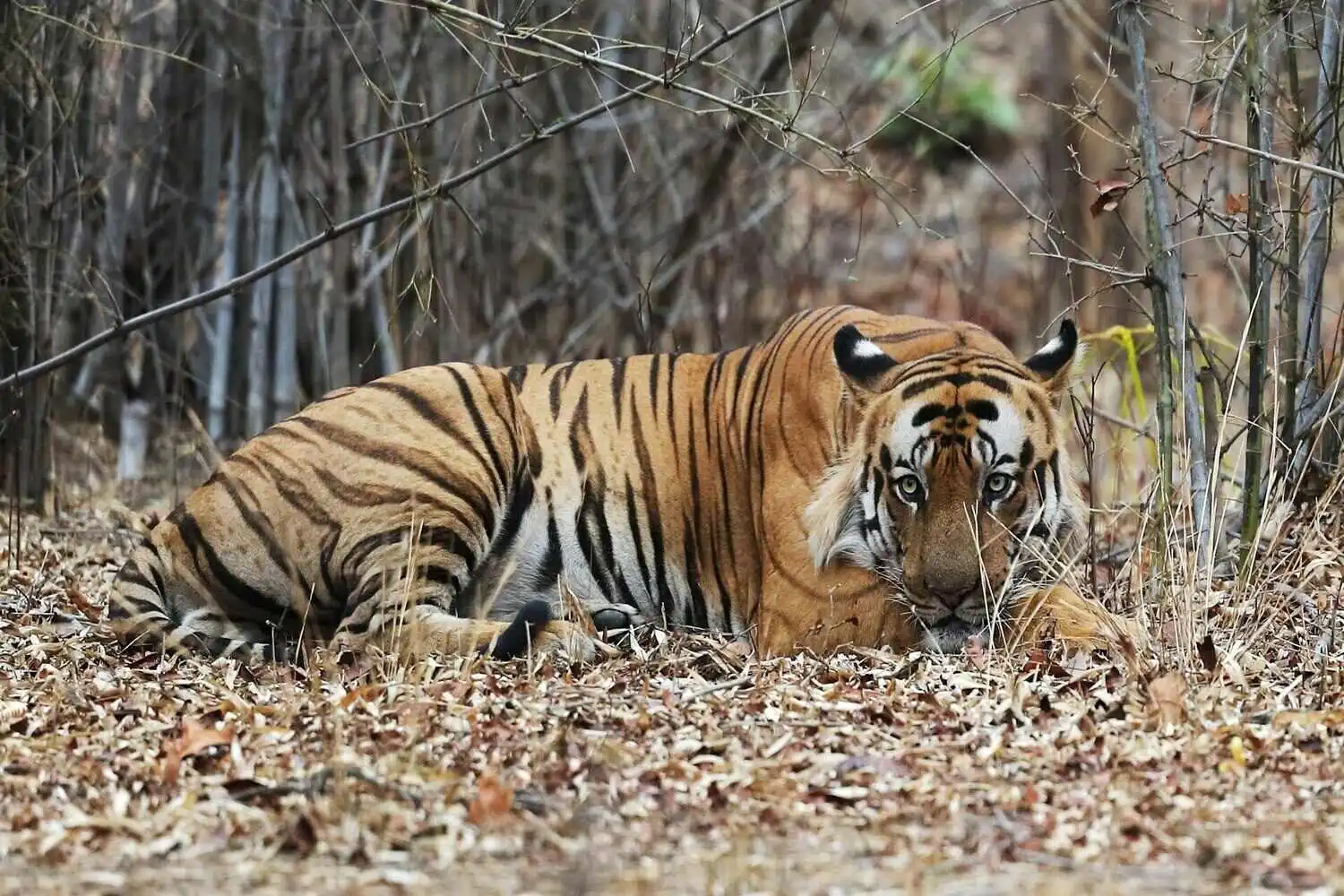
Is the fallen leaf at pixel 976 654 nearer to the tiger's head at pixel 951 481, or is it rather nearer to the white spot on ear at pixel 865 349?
the tiger's head at pixel 951 481

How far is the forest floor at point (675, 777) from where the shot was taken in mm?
3020

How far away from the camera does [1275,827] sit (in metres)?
3.23

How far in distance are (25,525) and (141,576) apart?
175 centimetres

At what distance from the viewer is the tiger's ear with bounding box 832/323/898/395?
5.15 metres

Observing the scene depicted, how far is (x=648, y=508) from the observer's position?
573cm

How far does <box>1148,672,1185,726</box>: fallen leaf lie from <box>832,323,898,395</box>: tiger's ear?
1.41 m

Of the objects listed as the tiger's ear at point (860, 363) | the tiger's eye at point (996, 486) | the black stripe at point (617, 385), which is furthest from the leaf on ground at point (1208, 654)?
the black stripe at point (617, 385)

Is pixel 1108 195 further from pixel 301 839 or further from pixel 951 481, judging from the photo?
pixel 301 839

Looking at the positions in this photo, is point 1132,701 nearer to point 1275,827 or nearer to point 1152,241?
point 1275,827

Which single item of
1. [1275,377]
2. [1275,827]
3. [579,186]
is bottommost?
[1275,827]

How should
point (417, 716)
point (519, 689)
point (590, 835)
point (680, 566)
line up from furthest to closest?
point (680, 566), point (519, 689), point (417, 716), point (590, 835)

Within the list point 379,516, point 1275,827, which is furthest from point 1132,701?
point 379,516

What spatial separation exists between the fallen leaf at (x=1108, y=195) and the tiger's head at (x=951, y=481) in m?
0.35

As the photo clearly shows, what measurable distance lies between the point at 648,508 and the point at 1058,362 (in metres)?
1.43
